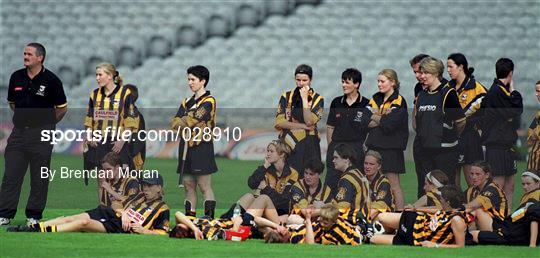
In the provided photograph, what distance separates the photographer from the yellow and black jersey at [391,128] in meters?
10.0

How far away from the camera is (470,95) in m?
10.0

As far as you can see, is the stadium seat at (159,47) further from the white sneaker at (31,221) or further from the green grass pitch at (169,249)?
the white sneaker at (31,221)

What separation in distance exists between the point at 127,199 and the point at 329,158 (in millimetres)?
1758

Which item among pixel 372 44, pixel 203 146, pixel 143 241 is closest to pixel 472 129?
pixel 203 146

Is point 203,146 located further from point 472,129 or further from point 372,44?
point 372,44

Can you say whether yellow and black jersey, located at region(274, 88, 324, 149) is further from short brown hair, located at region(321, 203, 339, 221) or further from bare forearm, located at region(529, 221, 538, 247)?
bare forearm, located at region(529, 221, 538, 247)

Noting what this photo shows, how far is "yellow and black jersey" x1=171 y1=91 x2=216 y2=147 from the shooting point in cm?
1021

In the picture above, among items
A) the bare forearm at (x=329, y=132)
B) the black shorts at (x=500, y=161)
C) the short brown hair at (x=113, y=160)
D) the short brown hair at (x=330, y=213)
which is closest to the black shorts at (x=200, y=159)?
the short brown hair at (x=113, y=160)

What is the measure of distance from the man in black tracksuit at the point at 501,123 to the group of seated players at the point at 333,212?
0.33 metres

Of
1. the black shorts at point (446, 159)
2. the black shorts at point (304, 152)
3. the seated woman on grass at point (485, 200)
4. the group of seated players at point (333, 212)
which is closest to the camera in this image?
the group of seated players at point (333, 212)

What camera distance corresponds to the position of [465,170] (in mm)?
9961

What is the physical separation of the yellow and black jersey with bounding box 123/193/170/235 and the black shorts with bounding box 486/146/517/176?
274cm

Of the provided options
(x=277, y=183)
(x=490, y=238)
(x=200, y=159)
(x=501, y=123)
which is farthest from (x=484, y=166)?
(x=200, y=159)

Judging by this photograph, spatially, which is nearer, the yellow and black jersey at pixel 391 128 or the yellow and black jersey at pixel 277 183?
the yellow and black jersey at pixel 277 183
